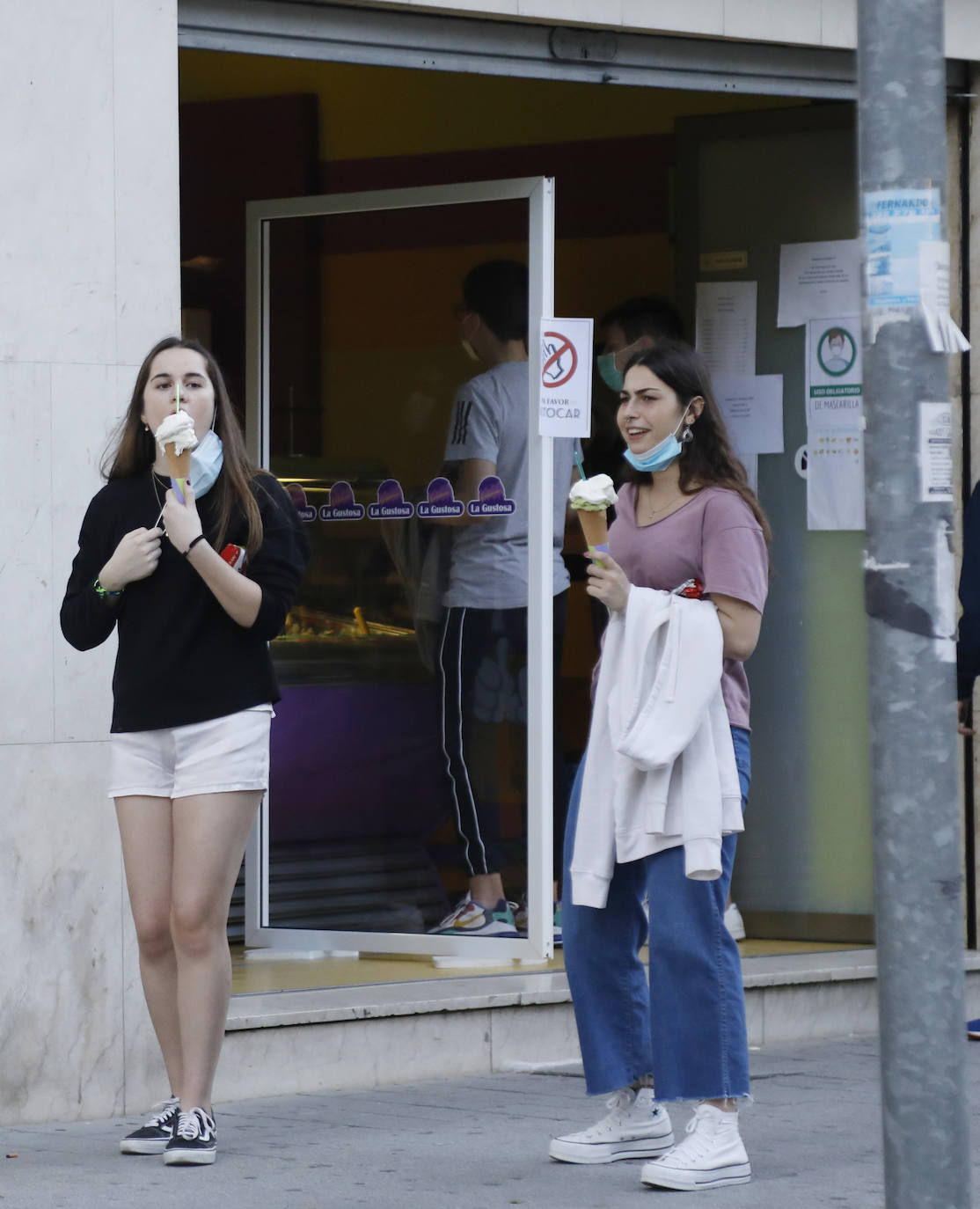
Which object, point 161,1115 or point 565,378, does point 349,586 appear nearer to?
point 565,378

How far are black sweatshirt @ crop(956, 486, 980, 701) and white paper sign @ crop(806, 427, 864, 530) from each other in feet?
3.83

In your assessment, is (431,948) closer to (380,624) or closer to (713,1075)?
(380,624)

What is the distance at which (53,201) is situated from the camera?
18.9ft

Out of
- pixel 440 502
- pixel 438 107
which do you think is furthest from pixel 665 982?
pixel 438 107

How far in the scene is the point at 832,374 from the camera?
7.54 meters

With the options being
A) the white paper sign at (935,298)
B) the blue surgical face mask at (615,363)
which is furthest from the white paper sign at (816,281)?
the white paper sign at (935,298)

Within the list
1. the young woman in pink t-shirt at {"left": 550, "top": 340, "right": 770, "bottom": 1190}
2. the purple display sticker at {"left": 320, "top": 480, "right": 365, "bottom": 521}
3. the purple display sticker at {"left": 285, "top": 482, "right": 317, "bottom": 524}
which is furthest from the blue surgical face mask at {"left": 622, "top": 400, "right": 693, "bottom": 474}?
the purple display sticker at {"left": 285, "top": 482, "right": 317, "bottom": 524}

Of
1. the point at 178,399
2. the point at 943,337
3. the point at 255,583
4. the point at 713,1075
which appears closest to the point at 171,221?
the point at 178,399

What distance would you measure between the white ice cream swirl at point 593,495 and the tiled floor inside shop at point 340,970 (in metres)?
2.23

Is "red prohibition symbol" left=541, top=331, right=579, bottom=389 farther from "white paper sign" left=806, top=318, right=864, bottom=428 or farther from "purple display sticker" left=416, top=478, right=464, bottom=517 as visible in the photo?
"white paper sign" left=806, top=318, right=864, bottom=428

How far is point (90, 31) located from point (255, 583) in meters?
1.74

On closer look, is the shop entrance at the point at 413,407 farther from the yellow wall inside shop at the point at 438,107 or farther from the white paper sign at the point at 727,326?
the yellow wall inside shop at the point at 438,107

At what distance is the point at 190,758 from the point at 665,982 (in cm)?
122

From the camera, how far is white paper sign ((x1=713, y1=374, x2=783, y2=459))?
7656mm
